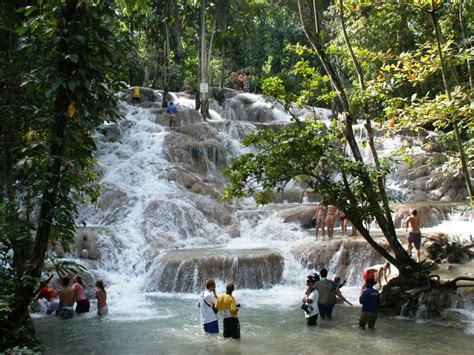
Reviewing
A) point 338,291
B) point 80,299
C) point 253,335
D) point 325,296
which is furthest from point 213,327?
point 80,299

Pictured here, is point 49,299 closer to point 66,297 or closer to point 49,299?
point 49,299

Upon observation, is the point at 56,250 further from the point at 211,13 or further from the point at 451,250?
the point at 211,13

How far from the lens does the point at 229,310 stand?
8852 millimetres

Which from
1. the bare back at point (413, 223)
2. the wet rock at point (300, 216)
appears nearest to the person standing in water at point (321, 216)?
the wet rock at point (300, 216)

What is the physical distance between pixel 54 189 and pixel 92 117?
980 millimetres

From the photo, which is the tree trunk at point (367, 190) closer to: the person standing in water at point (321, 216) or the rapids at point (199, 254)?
the rapids at point (199, 254)

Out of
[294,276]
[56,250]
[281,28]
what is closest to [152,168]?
[56,250]

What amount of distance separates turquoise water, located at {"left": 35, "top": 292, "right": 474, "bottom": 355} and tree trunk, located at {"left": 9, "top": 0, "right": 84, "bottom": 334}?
3404 millimetres

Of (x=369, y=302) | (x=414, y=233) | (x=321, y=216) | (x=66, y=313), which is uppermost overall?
(x=321, y=216)

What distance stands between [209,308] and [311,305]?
2.04 m

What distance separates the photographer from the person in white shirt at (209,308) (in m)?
9.05

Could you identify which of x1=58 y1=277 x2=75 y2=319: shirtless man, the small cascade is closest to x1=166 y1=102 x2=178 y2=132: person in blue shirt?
the small cascade

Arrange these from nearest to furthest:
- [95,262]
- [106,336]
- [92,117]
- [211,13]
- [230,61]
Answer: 1. [92,117]
2. [106,336]
3. [95,262]
4. [211,13]
5. [230,61]

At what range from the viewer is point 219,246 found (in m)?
17.5
